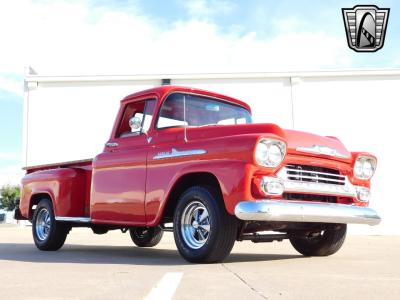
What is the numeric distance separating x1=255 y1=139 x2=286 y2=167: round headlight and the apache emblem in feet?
30.8

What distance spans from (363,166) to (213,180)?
5.95 feet

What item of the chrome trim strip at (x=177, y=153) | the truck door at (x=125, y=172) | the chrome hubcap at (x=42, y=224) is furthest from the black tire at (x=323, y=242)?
the chrome hubcap at (x=42, y=224)

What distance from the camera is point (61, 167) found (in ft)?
26.5

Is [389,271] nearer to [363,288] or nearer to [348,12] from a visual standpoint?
[363,288]

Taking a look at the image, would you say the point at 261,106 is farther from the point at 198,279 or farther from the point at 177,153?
the point at 198,279

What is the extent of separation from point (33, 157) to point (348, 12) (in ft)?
41.9

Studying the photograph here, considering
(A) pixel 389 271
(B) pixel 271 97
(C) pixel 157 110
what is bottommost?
(A) pixel 389 271

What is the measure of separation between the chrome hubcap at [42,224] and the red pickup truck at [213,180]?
0.60 meters

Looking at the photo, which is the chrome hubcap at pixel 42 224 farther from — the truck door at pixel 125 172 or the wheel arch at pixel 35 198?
the truck door at pixel 125 172

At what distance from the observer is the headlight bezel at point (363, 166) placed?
606 cm

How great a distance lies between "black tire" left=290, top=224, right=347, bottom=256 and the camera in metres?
6.53

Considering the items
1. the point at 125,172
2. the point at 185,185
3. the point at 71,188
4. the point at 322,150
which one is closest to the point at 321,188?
the point at 322,150

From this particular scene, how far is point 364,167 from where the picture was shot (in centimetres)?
617

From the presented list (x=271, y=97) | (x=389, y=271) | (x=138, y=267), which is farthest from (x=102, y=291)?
(x=271, y=97)
